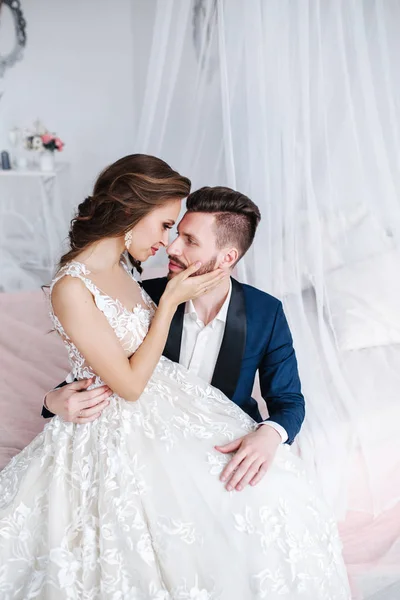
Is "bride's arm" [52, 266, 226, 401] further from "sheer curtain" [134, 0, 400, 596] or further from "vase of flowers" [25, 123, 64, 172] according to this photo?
"vase of flowers" [25, 123, 64, 172]

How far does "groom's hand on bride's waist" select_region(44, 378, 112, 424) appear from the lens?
62.2 inches

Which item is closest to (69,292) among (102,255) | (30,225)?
(102,255)

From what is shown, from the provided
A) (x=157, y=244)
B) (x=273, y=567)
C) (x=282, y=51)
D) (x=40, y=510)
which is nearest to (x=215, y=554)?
(x=273, y=567)

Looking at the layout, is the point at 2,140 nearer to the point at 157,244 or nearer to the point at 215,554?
the point at 157,244

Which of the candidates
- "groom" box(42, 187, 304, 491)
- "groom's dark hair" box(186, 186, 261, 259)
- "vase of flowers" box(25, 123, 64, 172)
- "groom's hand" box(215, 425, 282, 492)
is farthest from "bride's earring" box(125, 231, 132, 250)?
"vase of flowers" box(25, 123, 64, 172)

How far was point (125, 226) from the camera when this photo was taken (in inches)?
65.9

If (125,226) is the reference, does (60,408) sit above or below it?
below

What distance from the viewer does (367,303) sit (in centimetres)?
250

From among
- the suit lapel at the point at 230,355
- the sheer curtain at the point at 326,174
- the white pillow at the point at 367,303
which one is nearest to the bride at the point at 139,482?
the suit lapel at the point at 230,355

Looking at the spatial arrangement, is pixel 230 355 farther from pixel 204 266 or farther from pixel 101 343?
pixel 101 343

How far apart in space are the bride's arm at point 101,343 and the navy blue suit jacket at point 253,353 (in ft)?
0.95

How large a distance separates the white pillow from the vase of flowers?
3524 mm

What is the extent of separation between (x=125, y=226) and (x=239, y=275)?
1.00 meters

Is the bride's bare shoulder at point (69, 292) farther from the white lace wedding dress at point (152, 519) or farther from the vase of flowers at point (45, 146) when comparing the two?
the vase of flowers at point (45, 146)
